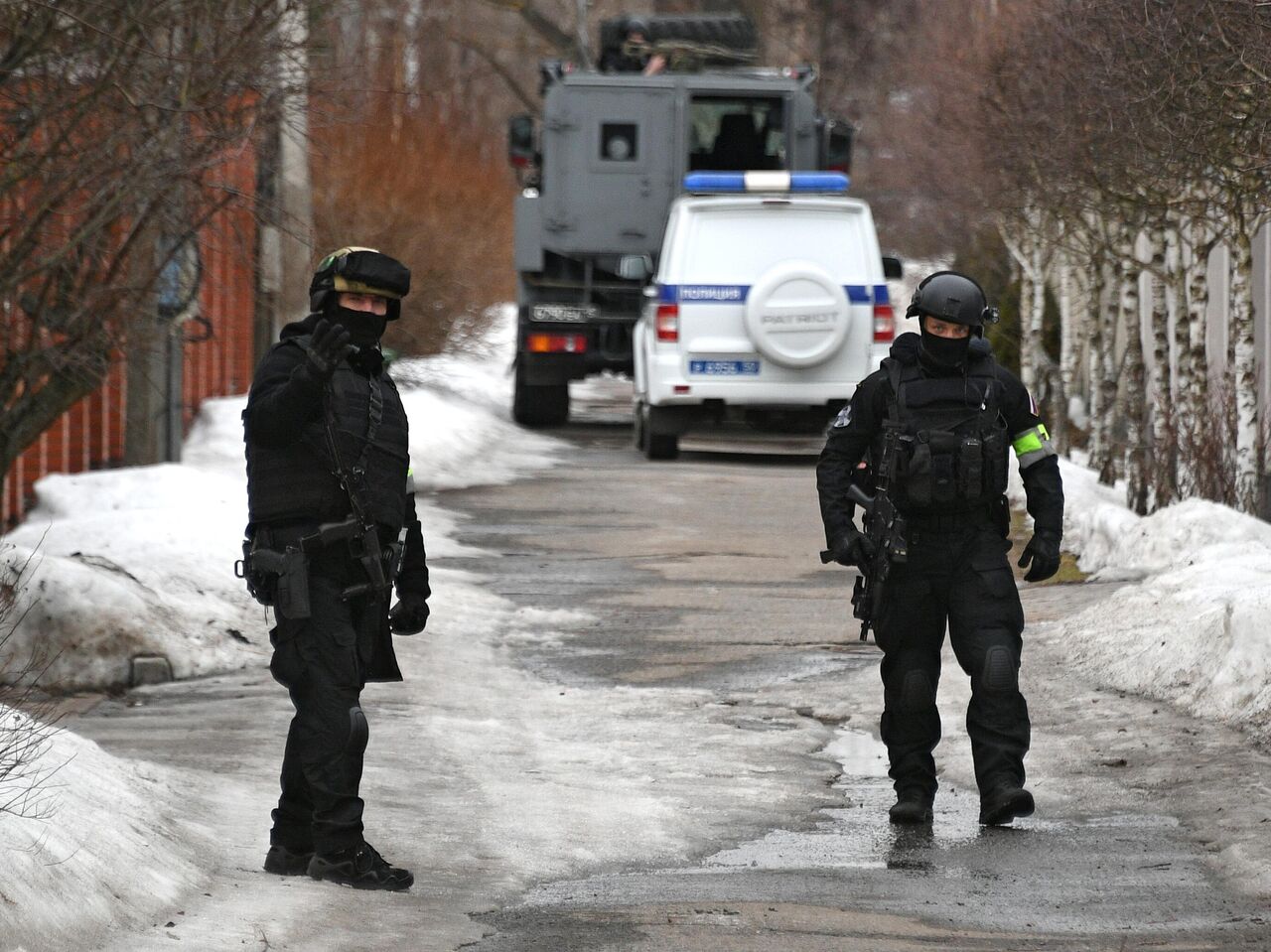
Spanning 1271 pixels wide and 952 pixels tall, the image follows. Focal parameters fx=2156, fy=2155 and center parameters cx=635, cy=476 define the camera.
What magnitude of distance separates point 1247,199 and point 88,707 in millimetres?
6183

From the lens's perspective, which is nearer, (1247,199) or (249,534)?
(249,534)

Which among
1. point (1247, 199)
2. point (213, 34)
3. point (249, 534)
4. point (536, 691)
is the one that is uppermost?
point (213, 34)

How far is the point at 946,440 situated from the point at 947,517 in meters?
0.26

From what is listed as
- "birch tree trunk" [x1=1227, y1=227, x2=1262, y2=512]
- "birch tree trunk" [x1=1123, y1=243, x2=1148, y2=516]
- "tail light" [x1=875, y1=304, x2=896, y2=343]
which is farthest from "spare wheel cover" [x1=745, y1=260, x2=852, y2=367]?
"birch tree trunk" [x1=1227, y1=227, x2=1262, y2=512]

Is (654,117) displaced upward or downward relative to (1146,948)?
upward

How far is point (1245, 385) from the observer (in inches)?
473

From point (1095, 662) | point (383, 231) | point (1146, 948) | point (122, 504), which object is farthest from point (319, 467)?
point (383, 231)

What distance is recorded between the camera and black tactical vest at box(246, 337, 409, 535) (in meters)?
5.74

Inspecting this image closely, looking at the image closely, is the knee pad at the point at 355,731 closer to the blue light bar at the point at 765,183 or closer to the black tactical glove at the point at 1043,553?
the black tactical glove at the point at 1043,553

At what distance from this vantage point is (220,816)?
6.55 meters

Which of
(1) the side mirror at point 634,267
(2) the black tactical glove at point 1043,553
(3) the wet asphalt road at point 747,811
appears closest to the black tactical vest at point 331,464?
(3) the wet asphalt road at point 747,811

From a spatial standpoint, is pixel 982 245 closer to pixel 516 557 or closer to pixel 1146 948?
pixel 516 557

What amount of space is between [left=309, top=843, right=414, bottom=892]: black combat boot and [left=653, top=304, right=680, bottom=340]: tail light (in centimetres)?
1201

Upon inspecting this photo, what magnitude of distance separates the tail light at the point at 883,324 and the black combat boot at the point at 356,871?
12.2m
